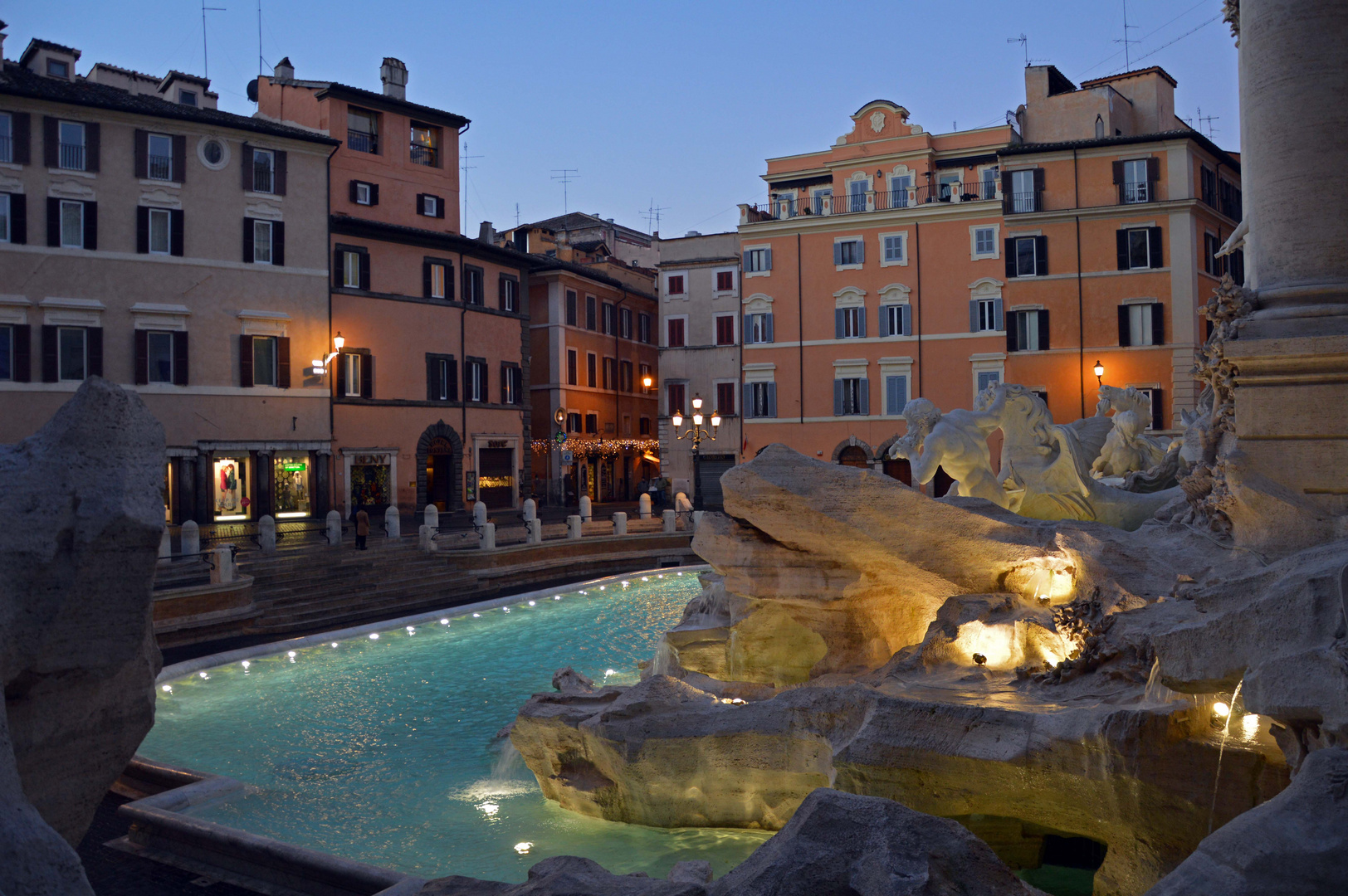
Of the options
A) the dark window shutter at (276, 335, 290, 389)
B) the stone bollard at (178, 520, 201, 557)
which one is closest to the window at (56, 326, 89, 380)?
the dark window shutter at (276, 335, 290, 389)

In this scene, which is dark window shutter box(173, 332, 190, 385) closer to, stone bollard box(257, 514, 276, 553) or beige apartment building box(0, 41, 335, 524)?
beige apartment building box(0, 41, 335, 524)

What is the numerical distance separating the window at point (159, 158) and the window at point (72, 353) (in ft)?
16.2

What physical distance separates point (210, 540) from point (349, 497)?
31.9 feet

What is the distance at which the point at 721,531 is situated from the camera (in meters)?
9.29

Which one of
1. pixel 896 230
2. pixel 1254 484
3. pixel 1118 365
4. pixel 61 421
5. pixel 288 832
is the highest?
pixel 896 230

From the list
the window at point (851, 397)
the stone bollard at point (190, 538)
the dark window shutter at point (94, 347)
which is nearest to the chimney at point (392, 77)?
the dark window shutter at point (94, 347)

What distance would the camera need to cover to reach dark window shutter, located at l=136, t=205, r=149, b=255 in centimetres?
2855

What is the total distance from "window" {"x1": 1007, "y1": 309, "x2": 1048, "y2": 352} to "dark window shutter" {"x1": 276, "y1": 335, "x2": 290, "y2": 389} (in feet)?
80.4

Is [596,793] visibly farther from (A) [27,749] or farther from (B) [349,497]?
(B) [349,497]

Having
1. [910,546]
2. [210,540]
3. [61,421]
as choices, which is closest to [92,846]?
[61,421]

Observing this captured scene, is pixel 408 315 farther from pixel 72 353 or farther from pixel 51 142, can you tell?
pixel 51 142

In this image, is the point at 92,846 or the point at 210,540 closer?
the point at 92,846

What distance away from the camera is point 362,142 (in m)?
35.3

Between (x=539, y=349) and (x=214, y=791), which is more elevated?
(x=539, y=349)
